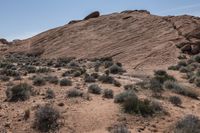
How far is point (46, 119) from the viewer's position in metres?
11.0

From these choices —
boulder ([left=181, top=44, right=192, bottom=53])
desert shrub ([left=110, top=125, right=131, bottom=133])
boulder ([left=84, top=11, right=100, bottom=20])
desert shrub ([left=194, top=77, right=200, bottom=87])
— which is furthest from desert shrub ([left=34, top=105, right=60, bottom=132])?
boulder ([left=84, top=11, right=100, bottom=20])

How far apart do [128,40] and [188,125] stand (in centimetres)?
3553

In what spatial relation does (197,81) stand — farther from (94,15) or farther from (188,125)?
(94,15)

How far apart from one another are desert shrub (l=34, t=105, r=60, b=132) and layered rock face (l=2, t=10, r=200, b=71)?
72.5 feet

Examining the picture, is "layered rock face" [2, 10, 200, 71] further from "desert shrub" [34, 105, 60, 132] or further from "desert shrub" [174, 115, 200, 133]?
"desert shrub" [34, 105, 60, 132]

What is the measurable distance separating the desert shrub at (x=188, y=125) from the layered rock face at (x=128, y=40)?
21340 mm

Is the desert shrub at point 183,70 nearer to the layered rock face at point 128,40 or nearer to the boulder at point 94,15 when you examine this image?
the layered rock face at point 128,40

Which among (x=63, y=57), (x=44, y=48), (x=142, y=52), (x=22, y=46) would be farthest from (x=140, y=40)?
(x=22, y=46)

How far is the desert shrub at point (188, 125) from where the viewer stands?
10.4m

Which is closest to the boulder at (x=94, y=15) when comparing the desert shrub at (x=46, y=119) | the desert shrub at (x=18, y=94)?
the desert shrub at (x=18, y=94)

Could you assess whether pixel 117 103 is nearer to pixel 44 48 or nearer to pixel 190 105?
pixel 190 105

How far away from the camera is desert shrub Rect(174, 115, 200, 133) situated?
10.4 metres

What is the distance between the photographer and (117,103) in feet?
44.6

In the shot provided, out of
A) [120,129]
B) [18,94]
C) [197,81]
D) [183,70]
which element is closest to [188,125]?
[120,129]
